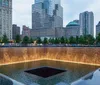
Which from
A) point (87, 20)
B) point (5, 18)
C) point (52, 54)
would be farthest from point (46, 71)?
point (87, 20)

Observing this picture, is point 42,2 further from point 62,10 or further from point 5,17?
point 5,17

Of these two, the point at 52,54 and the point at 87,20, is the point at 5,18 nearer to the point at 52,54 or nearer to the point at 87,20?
the point at 52,54

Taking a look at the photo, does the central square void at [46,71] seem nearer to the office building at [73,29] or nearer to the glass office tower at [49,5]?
the office building at [73,29]

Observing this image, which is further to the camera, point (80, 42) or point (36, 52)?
point (80, 42)

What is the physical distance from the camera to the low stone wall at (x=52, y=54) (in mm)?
28484

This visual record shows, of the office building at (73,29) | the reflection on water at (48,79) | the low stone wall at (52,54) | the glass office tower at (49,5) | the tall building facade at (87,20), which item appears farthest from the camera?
the tall building facade at (87,20)

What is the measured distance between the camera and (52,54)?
3544 centimetres

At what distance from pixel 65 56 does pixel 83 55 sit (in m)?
4.49

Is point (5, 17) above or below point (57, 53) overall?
above

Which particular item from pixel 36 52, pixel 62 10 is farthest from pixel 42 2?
pixel 36 52

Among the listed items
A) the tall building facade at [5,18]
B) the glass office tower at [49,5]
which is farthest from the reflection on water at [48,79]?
the glass office tower at [49,5]

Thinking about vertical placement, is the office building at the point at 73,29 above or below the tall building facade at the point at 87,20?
below

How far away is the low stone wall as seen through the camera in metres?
28.5

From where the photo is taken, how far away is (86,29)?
14425 cm
